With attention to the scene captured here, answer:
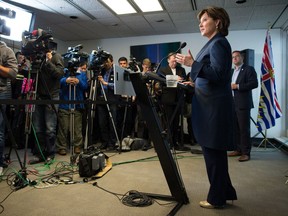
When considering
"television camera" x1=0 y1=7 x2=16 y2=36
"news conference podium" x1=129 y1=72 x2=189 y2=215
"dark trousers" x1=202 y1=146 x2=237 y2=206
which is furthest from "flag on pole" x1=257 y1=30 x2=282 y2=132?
"television camera" x1=0 y1=7 x2=16 y2=36

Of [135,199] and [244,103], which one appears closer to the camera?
[135,199]

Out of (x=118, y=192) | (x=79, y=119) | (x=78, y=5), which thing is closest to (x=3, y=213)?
(x=118, y=192)

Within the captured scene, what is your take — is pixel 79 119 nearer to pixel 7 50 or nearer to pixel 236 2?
pixel 7 50

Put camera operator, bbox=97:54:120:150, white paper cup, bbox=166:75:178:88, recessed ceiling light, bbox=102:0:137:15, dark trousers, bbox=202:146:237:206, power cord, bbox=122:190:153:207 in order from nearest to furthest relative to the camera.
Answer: white paper cup, bbox=166:75:178:88 → dark trousers, bbox=202:146:237:206 → power cord, bbox=122:190:153:207 → camera operator, bbox=97:54:120:150 → recessed ceiling light, bbox=102:0:137:15

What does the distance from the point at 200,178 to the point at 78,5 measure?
336 centimetres

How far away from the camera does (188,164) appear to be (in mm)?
2816

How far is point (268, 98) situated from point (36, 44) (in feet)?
11.9

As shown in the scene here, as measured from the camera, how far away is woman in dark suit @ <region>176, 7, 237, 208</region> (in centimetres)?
137

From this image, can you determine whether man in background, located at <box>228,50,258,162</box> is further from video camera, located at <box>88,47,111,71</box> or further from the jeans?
the jeans

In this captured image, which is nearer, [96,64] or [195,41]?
[96,64]

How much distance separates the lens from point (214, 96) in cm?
141

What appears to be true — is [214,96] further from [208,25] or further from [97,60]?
[97,60]

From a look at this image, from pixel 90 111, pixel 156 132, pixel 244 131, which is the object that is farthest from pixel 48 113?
pixel 244 131

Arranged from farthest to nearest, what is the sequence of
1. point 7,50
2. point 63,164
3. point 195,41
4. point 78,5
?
point 195,41 < point 78,5 < point 63,164 < point 7,50
